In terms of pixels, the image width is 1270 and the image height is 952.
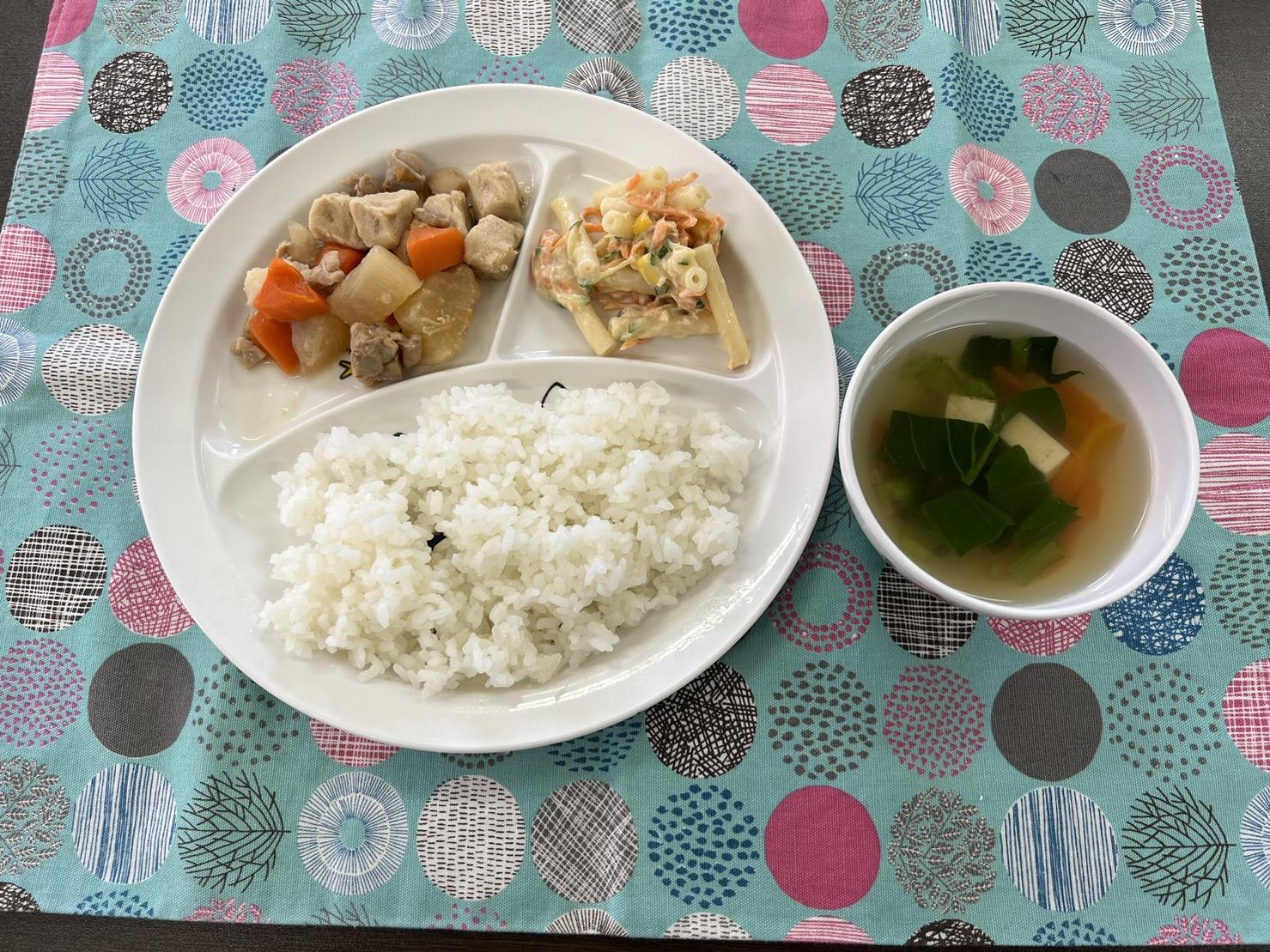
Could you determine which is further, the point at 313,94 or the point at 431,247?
Result: the point at 313,94

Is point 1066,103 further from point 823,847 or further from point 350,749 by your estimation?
point 350,749

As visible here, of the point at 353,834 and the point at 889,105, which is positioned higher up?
the point at 889,105

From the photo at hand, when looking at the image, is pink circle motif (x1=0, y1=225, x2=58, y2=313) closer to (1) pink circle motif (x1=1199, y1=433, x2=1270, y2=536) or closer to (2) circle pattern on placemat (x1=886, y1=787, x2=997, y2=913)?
(2) circle pattern on placemat (x1=886, y1=787, x2=997, y2=913)

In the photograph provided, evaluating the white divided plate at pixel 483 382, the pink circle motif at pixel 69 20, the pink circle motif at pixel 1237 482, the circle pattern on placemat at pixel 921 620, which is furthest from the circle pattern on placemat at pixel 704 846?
the pink circle motif at pixel 69 20

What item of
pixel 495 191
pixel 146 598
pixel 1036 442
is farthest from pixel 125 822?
pixel 1036 442

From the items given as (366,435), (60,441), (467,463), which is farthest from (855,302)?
(60,441)

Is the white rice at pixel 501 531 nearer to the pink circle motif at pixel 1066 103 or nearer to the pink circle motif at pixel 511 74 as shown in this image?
the pink circle motif at pixel 511 74
